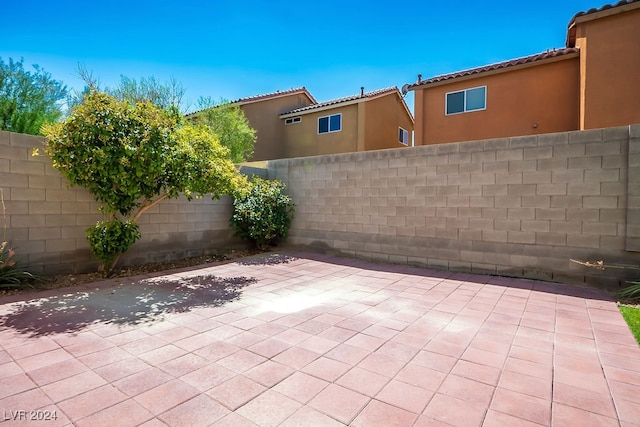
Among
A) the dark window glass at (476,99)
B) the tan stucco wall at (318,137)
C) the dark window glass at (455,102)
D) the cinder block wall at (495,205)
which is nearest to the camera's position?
the cinder block wall at (495,205)

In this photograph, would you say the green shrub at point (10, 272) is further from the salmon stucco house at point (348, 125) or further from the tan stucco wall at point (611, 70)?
the tan stucco wall at point (611, 70)

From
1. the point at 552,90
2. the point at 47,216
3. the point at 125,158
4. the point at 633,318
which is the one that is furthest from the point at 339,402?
the point at 552,90

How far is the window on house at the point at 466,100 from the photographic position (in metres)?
11.5

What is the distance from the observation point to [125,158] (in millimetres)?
5637

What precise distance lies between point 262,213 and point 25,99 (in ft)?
45.7

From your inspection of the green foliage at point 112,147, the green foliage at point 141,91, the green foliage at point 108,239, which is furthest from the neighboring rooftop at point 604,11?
the green foliage at point 141,91

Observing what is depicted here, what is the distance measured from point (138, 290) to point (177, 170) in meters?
2.30

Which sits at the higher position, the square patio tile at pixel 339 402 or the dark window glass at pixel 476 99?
the dark window glass at pixel 476 99

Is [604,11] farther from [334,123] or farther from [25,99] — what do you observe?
[25,99]

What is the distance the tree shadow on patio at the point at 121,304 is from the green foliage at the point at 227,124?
10100mm

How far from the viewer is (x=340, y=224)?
357 inches

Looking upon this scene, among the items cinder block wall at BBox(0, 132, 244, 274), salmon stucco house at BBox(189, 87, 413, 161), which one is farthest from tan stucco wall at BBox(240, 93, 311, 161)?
cinder block wall at BBox(0, 132, 244, 274)

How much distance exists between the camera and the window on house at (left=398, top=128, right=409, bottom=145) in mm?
18875

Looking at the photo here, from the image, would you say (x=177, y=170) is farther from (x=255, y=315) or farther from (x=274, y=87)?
(x=274, y=87)
